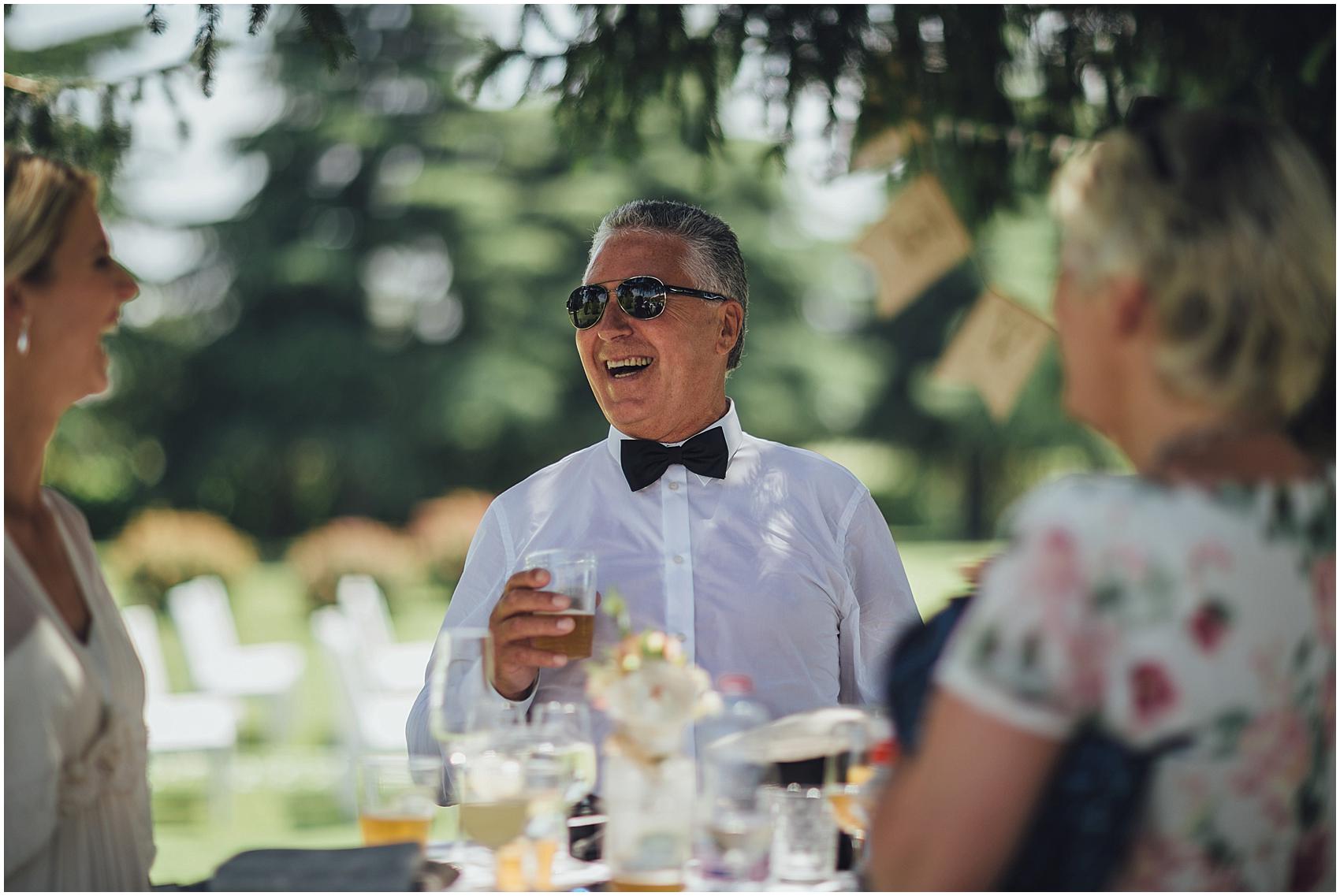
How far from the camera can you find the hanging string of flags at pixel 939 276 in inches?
159

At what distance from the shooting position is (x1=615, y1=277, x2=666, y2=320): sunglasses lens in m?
3.46

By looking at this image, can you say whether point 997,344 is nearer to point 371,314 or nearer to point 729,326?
point 729,326

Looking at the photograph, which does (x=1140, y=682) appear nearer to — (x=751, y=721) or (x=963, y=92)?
(x=751, y=721)

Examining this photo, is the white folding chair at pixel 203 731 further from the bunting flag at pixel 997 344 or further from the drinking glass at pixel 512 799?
the drinking glass at pixel 512 799

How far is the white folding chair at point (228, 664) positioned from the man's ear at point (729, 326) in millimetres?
5874

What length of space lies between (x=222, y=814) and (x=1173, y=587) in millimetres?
6917

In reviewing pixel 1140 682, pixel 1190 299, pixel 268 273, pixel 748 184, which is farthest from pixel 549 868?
pixel 748 184

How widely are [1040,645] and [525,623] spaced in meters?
1.34

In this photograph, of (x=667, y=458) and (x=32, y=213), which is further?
(x=667, y=458)

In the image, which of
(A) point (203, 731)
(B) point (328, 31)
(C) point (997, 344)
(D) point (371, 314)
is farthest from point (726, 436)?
(D) point (371, 314)

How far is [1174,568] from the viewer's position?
162 cm

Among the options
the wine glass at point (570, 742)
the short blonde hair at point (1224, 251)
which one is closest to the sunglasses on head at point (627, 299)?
the wine glass at point (570, 742)

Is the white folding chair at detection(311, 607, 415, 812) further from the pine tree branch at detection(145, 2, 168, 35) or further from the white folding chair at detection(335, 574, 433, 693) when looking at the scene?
the pine tree branch at detection(145, 2, 168, 35)

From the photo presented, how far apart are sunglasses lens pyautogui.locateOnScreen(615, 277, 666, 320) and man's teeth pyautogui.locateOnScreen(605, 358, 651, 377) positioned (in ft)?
0.39
